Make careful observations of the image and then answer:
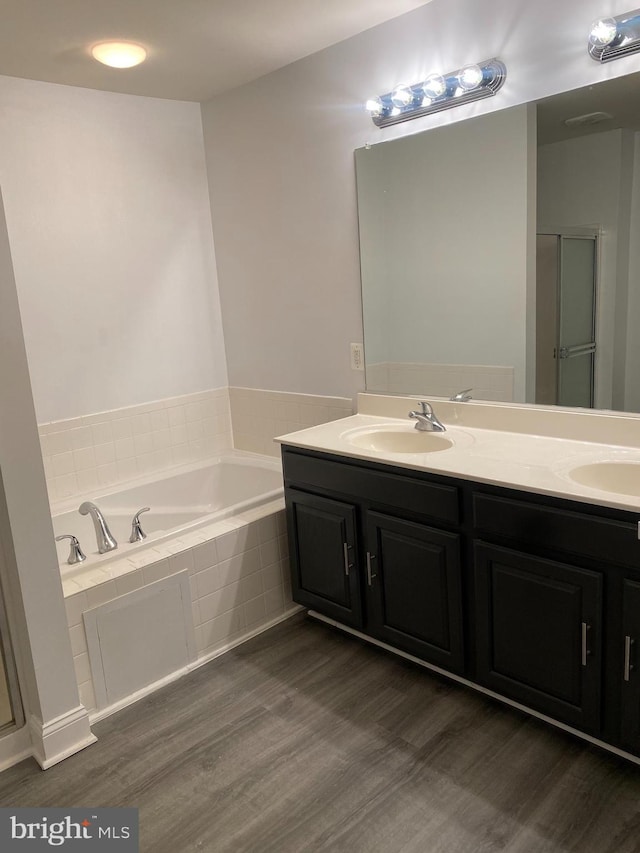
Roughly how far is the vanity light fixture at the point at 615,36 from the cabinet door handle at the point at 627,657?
167 centimetres

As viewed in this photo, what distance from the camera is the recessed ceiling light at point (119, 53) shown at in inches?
98.3

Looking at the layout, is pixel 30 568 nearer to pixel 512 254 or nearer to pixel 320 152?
pixel 512 254

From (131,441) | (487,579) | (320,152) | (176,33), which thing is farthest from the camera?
(131,441)

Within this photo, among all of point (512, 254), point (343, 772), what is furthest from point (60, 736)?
point (512, 254)

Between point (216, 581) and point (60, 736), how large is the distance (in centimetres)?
75

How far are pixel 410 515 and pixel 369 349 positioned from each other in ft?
3.16

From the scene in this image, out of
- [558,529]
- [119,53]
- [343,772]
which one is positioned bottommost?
[343,772]

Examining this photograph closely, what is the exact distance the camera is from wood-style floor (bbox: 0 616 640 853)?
1.71 m

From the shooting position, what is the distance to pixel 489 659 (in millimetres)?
2064

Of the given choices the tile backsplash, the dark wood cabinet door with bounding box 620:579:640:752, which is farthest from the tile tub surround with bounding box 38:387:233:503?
the dark wood cabinet door with bounding box 620:579:640:752

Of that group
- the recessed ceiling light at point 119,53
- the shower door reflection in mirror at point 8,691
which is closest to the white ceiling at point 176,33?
the recessed ceiling light at point 119,53

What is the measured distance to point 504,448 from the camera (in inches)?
88.0

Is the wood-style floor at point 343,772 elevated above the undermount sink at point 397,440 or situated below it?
below

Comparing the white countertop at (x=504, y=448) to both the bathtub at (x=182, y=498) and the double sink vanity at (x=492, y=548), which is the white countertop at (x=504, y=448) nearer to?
the double sink vanity at (x=492, y=548)
